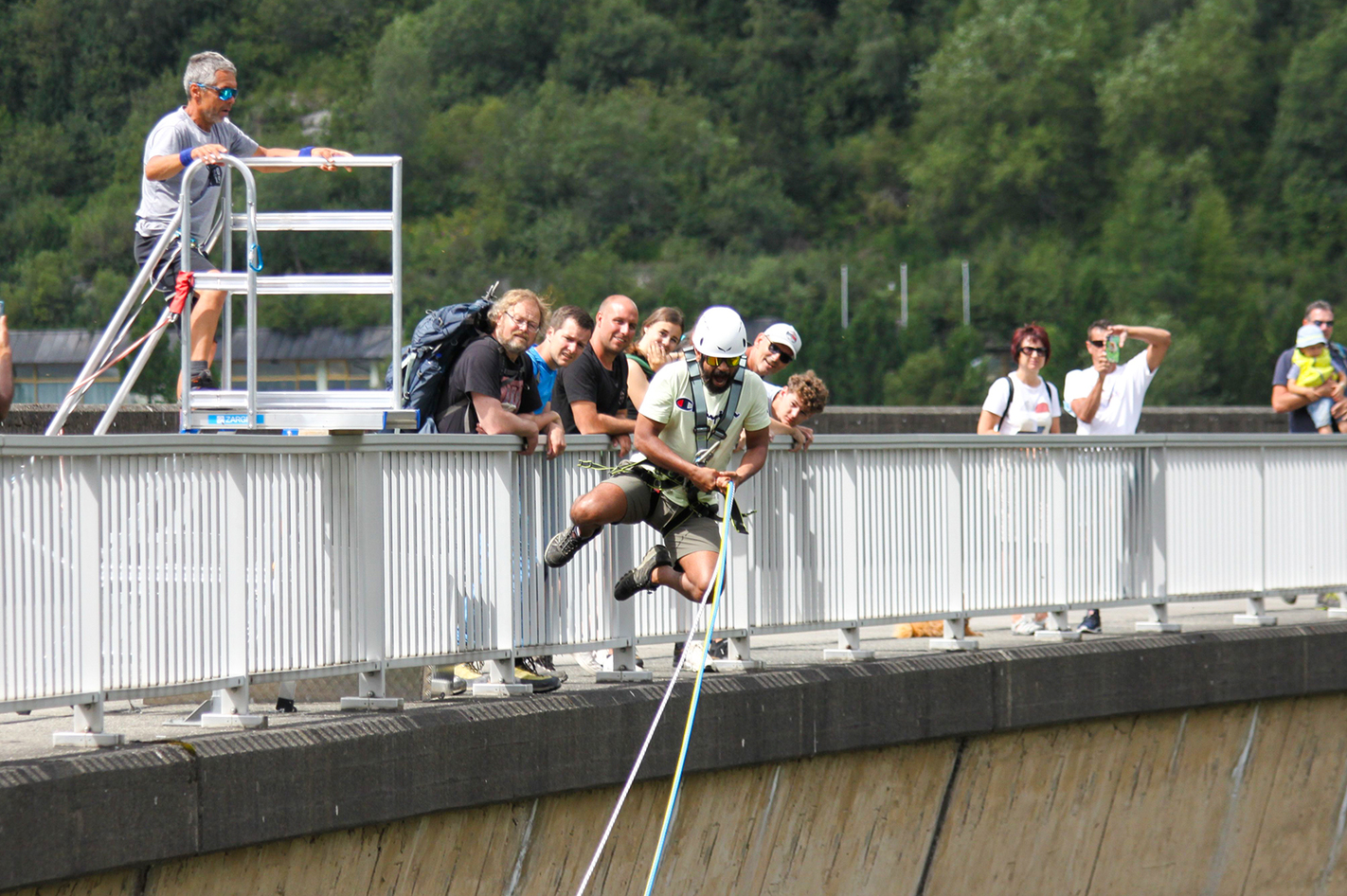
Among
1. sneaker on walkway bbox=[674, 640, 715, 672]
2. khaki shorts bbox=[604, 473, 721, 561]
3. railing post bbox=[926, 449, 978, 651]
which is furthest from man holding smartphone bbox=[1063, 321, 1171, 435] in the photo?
khaki shorts bbox=[604, 473, 721, 561]

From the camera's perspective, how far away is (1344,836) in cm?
1098

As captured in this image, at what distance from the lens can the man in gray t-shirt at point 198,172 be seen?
7.81 m

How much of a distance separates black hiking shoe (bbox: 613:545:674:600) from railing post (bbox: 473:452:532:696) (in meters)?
0.48

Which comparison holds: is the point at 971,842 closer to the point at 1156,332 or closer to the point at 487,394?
the point at 487,394

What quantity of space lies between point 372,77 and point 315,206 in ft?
52.5

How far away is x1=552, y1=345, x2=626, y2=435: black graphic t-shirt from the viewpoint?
8.19 metres

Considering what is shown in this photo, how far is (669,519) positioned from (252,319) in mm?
1840

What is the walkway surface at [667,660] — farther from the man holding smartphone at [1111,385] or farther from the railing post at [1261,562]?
the man holding smartphone at [1111,385]

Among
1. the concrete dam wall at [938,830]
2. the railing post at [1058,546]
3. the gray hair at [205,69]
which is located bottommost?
the concrete dam wall at [938,830]

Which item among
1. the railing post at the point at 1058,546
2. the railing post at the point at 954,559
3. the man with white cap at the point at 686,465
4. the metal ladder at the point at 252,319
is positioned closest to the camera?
the metal ladder at the point at 252,319

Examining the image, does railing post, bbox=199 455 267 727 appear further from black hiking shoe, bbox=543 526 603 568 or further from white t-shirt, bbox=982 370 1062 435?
white t-shirt, bbox=982 370 1062 435

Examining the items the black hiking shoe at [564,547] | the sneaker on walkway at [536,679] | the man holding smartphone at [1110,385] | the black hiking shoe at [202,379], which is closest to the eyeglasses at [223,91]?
the black hiking shoe at [202,379]

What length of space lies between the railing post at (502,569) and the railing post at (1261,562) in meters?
5.48

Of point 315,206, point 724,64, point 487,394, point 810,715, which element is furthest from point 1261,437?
point 724,64
